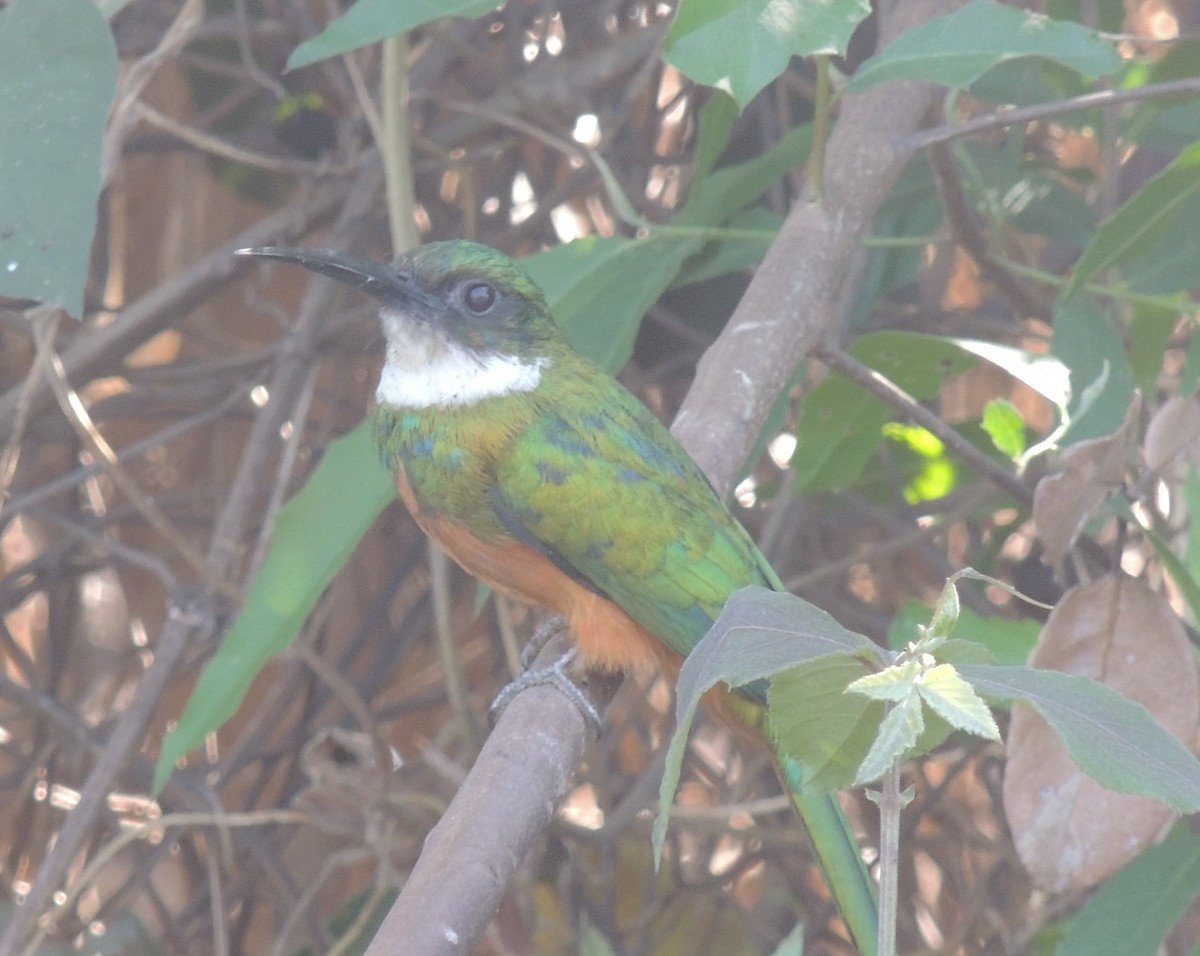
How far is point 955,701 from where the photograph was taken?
26.2 inches

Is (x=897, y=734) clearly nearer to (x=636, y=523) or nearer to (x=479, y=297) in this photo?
(x=636, y=523)

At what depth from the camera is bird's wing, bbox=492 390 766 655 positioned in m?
1.54

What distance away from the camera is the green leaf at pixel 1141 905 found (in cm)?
148

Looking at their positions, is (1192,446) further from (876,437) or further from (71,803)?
(71,803)

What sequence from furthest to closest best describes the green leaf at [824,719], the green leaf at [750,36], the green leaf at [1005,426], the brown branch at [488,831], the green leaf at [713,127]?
the green leaf at [713,127] < the green leaf at [1005,426] < the green leaf at [750,36] < the brown branch at [488,831] < the green leaf at [824,719]

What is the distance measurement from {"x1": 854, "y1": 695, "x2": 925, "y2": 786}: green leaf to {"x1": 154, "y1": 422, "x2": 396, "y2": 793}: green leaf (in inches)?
39.5

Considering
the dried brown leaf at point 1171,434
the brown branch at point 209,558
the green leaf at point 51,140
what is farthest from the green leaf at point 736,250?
the green leaf at point 51,140

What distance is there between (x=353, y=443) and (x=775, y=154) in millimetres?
647

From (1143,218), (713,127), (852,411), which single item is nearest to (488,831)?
(852,411)

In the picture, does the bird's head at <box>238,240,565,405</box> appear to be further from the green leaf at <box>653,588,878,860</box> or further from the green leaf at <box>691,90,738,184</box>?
the green leaf at <box>653,588,878,860</box>

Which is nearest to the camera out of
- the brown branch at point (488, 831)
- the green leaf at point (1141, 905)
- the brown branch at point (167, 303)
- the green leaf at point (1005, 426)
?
the brown branch at point (488, 831)

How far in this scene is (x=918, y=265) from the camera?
2127 mm

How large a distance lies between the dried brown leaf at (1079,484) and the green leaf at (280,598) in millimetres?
700

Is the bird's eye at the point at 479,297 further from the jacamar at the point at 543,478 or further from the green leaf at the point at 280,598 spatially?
the green leaf at the point at 280,598
